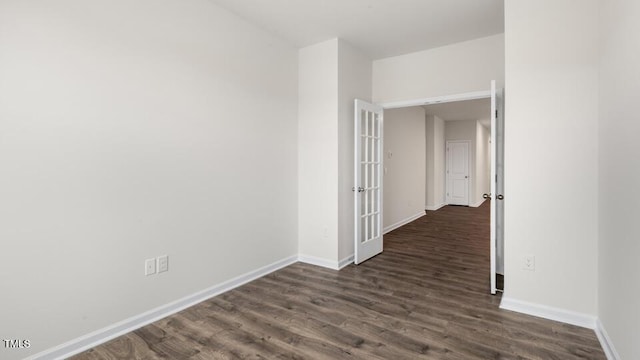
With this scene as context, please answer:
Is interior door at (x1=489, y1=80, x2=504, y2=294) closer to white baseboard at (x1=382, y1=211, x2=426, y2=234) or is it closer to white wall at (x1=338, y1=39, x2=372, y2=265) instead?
white wall at (x1=338, y1=39, x2=372, y2=265)

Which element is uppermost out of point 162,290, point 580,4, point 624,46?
point 580,4

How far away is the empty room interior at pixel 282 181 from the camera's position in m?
1.83

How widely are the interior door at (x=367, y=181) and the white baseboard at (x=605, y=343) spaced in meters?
2.21

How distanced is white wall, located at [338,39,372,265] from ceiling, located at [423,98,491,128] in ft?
11.8

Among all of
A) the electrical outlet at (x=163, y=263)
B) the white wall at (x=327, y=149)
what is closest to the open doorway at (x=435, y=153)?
the white wall at (x=327, y=149)

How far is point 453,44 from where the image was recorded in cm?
371

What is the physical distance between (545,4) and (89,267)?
385 centimetres

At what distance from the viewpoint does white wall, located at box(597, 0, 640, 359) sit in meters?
1.55

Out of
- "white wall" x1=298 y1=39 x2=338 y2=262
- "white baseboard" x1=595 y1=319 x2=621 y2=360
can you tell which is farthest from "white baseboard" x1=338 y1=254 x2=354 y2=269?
"white baseboard" x1=595 y1=319 x2=621 y2=360

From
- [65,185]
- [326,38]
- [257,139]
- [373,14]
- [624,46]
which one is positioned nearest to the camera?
[624,46]

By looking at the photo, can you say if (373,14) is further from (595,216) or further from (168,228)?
(168,228)

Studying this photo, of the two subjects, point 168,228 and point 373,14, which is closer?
point 168,228

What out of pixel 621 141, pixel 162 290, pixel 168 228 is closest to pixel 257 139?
pixel 168 228

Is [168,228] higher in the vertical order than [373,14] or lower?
lower
